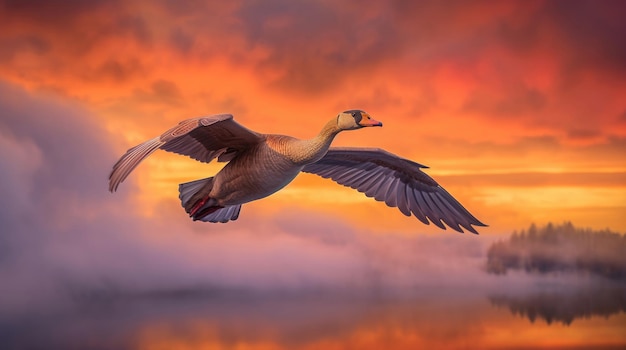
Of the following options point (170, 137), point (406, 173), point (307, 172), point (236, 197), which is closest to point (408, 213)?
point (406, 173)

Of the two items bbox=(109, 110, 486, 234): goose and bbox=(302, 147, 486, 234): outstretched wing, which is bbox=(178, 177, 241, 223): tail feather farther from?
bbox=(302, 147, 486, 234): outstretched wing

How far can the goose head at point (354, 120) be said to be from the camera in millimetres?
8875

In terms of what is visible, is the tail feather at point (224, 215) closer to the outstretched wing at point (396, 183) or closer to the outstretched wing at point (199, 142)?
the outstretched wing at point (199, 142)

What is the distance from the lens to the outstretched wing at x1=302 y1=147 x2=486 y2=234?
11578mm

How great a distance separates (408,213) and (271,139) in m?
2.96

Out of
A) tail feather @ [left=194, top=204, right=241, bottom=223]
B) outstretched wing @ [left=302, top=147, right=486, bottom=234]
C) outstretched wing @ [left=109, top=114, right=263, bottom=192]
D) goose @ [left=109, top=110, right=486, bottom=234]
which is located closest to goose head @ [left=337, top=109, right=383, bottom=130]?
goose @ [left=109, top=110, right=486, bottom=234]

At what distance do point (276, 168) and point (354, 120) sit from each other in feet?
3.56

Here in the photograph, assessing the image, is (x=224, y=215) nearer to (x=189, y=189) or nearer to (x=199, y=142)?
(x=189, y=189)

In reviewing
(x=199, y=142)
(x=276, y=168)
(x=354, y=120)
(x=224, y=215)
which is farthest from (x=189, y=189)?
(x=354, y=120)

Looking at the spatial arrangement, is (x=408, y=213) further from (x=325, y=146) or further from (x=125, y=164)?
(x=125, y=164)

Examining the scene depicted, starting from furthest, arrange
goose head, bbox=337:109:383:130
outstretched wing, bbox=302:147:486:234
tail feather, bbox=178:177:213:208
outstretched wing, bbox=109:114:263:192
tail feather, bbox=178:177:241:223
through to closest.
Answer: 1. outstretched wing, bbox=302:147:486:234
2. tail feather, bbox=178:177:213:208
3. tail feather, bbox=178:177:241:223
4. goose head, bbox=337:109:383:130
5. outstretched wing, bbox=109:114:263:192

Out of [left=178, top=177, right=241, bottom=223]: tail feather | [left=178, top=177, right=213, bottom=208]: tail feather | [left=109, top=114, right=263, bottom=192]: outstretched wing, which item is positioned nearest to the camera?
[left=109, top=114, right=263, bottom=192]: outstretched wing

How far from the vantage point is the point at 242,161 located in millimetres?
9781

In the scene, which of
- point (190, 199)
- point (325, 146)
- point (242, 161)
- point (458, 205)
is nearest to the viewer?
point (325, 146)
